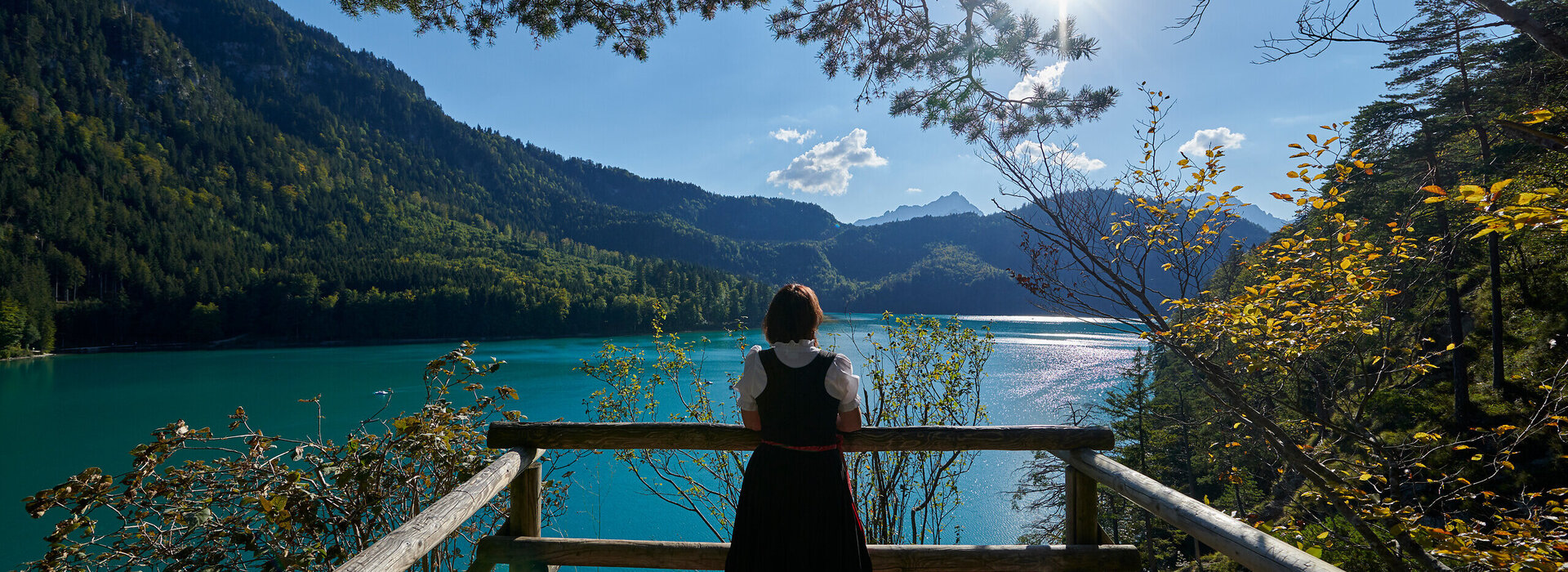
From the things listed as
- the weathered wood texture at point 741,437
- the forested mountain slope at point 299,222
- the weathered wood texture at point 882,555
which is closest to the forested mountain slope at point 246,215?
the forested mountain slope at point 299,222

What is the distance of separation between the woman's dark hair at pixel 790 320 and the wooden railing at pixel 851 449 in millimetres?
460

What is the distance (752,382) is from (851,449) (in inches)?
20.7

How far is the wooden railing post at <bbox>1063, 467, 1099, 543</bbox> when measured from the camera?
2.06 m

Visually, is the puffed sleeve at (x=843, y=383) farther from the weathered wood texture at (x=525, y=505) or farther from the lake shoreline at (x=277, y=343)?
the lake shoreline at (x=277, y=343)

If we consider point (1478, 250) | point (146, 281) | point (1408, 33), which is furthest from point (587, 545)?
point (146, 281)

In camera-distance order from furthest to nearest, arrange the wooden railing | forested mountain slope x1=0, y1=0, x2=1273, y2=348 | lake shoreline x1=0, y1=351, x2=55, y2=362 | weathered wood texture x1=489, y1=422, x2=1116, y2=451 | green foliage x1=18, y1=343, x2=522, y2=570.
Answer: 1. forested mountain slope x1=0, y1=0, x2=1273, y2=348
2. lake shoreline x1=0, y1=351, x2=55, y2=362
3. green foliage x1=18, y1=343, x2=522, y2=570
4. weathered wood texture x1=489, y1=422, x2=1116, y2=451
5. the wooden railing

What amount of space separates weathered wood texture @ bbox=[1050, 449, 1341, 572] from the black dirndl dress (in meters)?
0.82

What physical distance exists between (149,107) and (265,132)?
14421 mm

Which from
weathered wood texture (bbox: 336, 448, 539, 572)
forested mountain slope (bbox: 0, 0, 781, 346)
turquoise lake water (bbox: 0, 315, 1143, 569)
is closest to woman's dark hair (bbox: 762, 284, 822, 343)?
weathered wood texture (bbox: 336, 448, 539, 572)

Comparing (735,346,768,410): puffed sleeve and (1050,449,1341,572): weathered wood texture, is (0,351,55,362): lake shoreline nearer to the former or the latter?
(735,346,768,410): puffed sleeve

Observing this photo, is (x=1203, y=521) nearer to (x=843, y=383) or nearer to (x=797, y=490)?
(x=843, y=383)

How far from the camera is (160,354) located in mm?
41688

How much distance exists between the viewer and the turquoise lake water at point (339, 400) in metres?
12.3

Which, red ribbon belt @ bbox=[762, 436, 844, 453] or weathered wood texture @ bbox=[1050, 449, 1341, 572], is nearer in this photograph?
weathered wood texture @ bbox=[1050, 449, 1341, 572]
